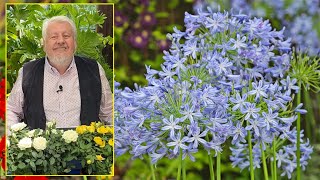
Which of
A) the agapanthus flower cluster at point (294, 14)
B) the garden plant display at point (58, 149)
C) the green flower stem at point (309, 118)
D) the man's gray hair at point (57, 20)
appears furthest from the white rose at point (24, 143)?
the green flower stem at point (309, 118)

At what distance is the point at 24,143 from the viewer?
164cm

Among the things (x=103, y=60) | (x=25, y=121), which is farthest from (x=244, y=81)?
(x=25, y=121)

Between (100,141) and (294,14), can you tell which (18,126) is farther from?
(294,14)

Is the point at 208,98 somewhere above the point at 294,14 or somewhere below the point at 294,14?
below

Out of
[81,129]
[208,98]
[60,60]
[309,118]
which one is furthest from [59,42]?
[309,118]

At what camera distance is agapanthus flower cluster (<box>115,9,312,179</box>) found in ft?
4.61

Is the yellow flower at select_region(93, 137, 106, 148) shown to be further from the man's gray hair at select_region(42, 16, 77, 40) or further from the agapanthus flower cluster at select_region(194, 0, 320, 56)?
the agapanthus flower cluster at select_region(194, 0, 320, 56)

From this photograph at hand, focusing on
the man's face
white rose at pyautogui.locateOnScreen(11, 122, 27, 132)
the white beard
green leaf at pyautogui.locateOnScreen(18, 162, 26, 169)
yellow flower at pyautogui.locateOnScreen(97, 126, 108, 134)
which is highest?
the man's face

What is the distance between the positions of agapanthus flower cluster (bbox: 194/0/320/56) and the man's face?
0.59 meters

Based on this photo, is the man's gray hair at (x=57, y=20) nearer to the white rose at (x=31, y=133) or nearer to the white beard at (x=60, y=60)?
the white beard at (x=60, y=60)

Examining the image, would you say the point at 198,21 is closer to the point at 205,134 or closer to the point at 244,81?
the point at 244,81

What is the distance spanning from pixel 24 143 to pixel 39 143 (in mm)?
40

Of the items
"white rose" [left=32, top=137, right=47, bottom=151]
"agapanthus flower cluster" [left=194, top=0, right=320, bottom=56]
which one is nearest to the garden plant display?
"white rose" [left=32, top=137, right=47, bottom=151]

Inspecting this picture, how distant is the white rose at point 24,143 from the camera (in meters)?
1.63
